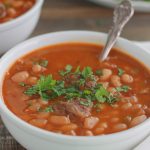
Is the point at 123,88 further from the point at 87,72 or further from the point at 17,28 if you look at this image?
the point at 17,28

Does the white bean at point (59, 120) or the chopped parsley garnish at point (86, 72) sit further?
the chopped parsley garnish at point (86, 72)

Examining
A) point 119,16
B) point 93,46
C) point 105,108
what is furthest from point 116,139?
point 119,16

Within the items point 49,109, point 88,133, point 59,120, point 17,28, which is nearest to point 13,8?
point 17,28

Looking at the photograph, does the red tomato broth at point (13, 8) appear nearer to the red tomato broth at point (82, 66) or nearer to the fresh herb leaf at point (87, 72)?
the red tomato broth at point (82, 66)

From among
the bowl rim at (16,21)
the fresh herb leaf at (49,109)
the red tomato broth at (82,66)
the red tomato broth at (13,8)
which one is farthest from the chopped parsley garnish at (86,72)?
the red tomato broth at (13,8)

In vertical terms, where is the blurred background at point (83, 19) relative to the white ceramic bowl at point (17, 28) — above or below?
below

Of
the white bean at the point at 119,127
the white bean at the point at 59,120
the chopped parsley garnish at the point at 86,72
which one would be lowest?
the white bean at the point at 59,120

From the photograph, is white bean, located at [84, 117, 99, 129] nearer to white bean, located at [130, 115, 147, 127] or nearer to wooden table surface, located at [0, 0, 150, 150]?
white bean, located at [130, 115, 147, 127]
